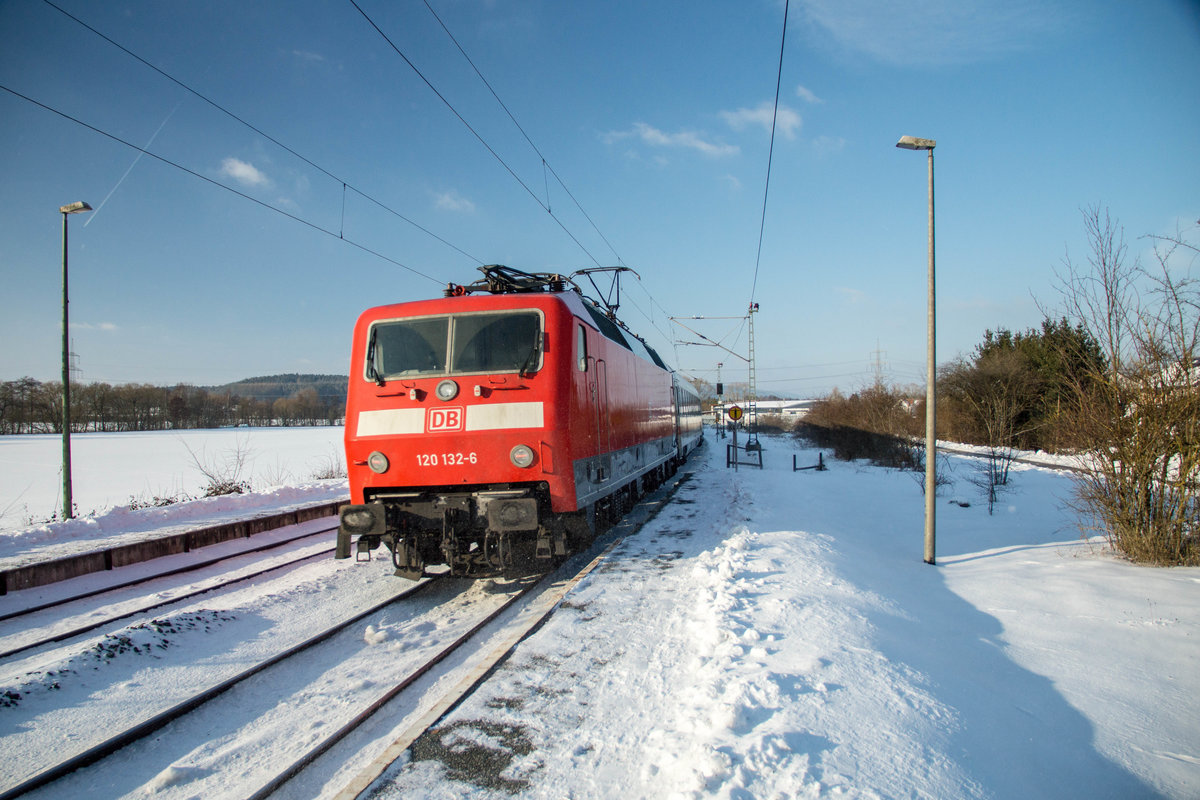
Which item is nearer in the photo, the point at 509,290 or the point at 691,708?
the point at 691,708

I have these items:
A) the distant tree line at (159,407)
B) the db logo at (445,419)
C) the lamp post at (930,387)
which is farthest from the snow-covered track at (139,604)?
the distant tree line at (159,407)

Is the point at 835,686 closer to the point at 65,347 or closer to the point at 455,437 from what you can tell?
the point at 455,437

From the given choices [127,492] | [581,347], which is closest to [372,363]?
[581,347]

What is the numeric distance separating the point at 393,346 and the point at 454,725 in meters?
3.97

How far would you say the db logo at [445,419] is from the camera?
5.83 meters

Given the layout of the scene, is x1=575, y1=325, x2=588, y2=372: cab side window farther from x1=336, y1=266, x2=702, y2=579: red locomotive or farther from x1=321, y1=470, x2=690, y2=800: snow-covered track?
x1=321, y1=470, x2=690, y2=800: snow-covered track

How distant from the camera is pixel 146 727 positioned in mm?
3627

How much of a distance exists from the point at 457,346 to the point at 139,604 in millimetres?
4481

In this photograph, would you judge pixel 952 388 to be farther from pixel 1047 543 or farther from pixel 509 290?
pixel 509 290

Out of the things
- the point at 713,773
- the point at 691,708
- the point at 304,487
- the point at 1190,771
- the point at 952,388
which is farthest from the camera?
the point at 952,388

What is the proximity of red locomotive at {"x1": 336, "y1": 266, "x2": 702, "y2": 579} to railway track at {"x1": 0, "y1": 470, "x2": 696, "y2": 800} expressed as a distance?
763 millimetres

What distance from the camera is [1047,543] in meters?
8.98

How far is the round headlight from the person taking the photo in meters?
5.72

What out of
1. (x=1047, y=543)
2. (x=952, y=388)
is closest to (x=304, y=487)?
(x=1047, y=543)
